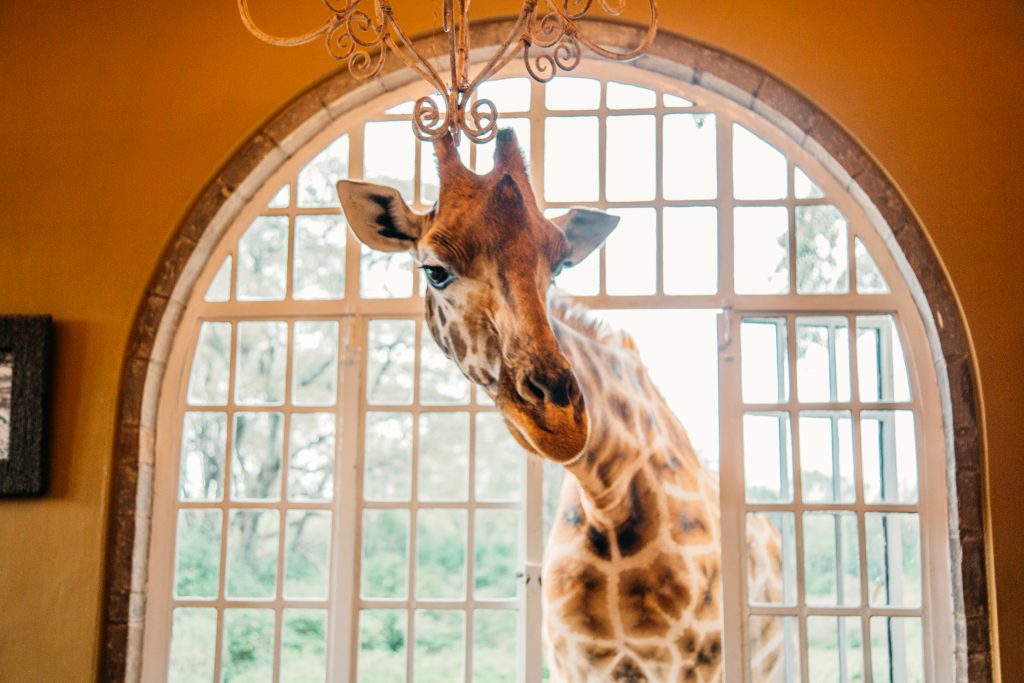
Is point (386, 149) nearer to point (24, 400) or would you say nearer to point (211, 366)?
point (211, 366)

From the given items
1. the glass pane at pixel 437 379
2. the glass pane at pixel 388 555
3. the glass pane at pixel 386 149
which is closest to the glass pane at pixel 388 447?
the glass pane at pixel 437 379

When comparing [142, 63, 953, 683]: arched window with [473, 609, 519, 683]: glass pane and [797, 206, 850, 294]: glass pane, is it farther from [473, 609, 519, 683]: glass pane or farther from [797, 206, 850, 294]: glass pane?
[473, 609, 519, 683]: glass pane

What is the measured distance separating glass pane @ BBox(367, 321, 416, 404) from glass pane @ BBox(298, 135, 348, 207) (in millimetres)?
521

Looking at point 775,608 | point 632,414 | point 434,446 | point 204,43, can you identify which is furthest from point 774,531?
point 204,43

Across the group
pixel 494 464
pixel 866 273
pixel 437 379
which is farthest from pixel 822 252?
pixel 494 464

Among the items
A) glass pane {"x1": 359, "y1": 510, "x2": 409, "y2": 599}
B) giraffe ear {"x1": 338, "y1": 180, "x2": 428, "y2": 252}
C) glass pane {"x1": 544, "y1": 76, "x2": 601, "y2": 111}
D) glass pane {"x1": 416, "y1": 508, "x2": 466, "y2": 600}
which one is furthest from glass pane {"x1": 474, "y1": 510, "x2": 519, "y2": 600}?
giraffe ear {"x1": 338, "y1": 180, "x2": 428, "y2": 252}

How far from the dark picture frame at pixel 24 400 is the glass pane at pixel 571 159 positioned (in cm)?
190

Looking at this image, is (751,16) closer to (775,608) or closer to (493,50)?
(493,50)

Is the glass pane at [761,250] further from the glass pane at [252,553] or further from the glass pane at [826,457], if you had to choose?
the glass pane at [252,553]

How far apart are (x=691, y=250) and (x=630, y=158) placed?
1.38 ft

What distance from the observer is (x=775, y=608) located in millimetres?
3576

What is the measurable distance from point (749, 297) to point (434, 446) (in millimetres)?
1493

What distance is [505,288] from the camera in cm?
249

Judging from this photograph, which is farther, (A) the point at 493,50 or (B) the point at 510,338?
(A) the point at 493,50
